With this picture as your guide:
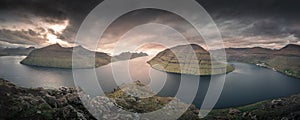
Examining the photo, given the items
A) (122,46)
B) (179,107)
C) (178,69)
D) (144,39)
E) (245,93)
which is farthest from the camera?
(178,69)

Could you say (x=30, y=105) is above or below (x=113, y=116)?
above

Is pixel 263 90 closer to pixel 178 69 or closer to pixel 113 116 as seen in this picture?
pixel 113 116

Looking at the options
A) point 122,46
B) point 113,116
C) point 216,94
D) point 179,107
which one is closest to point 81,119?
point 113,116

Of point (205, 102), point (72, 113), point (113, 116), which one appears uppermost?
point (72, 113)

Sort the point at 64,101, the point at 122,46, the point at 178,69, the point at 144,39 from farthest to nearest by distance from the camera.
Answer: the point at 178,69, the point at 64,101, the point at 144,39, the point at 122,46

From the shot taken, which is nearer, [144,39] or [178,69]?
[144,39]

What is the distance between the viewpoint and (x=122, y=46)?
63.9 feet

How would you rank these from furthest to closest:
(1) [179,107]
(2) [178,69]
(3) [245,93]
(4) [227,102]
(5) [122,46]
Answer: (2) [178,69] → (3) [245,93] → (4) [227,102] → (1) [179,107] → (5) [122,46]

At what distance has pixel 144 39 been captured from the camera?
69.3 ft

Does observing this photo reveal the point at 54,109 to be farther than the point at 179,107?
No

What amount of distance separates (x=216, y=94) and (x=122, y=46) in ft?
228

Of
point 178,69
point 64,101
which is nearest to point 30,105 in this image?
point 64,101

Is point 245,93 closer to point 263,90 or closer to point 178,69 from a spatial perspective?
Result: point 263,90

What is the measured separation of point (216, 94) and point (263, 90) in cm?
1953
